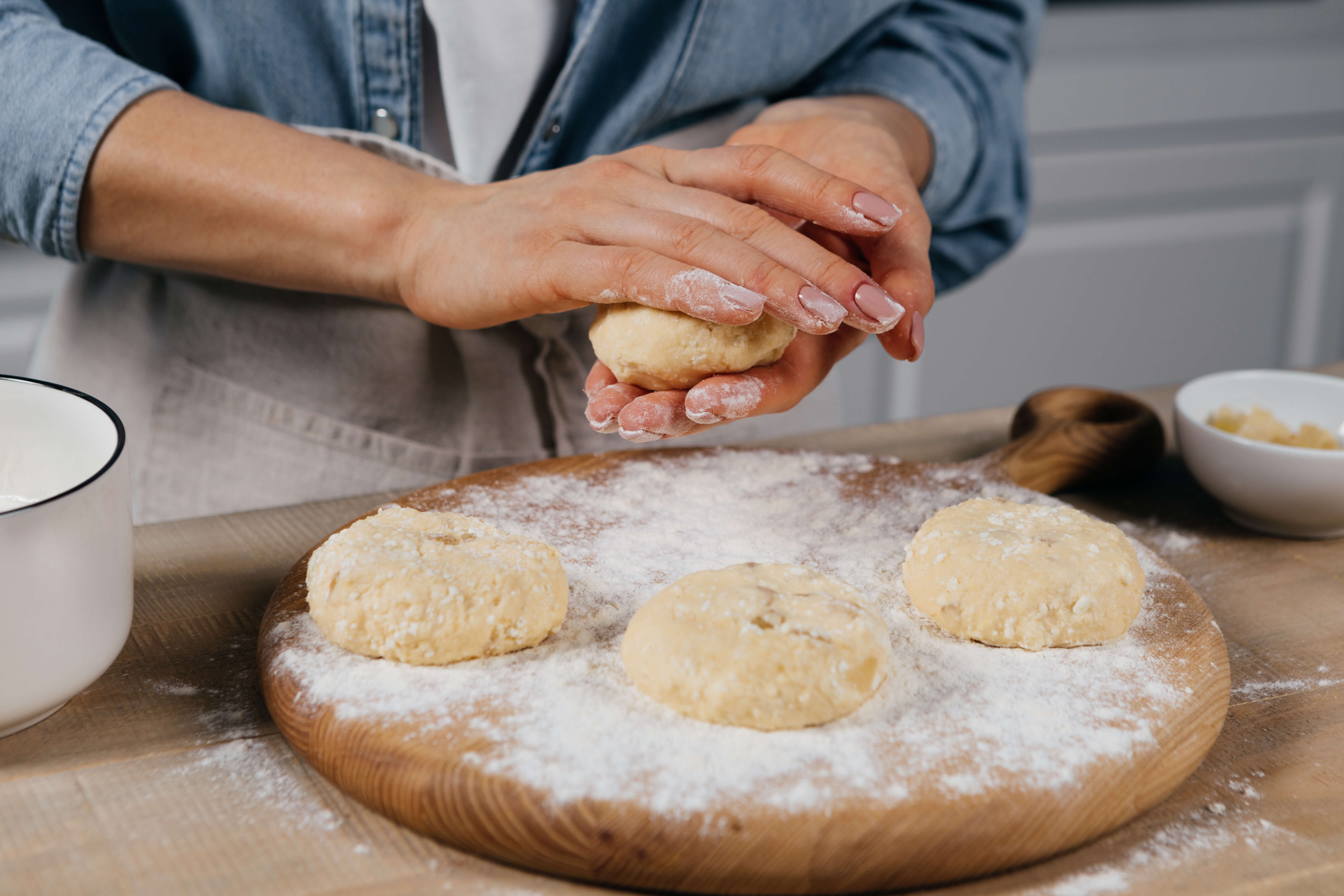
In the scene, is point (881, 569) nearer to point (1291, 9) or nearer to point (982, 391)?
point (982, 391)

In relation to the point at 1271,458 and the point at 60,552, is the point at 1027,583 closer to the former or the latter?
the point at 1271,458

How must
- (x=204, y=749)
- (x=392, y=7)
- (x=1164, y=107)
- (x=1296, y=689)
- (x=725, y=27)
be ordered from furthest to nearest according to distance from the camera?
(x=1164, y=107), (x=725, y=27), (x=392, y=7), (x=1296, y=689), (x=204, y=749)

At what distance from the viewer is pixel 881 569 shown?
3.33ft

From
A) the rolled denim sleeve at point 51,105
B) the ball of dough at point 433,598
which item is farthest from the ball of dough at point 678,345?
the rolled denim sleeve at point 51,105

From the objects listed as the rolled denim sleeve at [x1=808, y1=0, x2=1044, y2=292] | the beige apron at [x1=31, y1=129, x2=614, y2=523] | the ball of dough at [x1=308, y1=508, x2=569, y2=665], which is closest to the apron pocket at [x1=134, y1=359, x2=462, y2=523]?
the beige apron at [x1=31, y1=129, x2=614, y2=523]

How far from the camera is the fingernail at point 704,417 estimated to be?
995mm

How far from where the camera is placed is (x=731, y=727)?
2.51 feet

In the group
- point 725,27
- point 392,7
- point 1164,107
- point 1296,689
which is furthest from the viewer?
point 1164,107

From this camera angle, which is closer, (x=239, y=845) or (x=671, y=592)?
(x=239, y=845)

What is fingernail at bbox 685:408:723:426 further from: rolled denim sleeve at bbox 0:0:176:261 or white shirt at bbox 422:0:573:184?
rolled denim sleeve at bbox 0:0:176:261

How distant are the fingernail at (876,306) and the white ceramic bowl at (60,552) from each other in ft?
2.00

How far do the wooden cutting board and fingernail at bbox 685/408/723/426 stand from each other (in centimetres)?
17

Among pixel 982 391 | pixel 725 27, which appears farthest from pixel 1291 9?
pixel 725 27

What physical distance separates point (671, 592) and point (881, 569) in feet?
0.83
